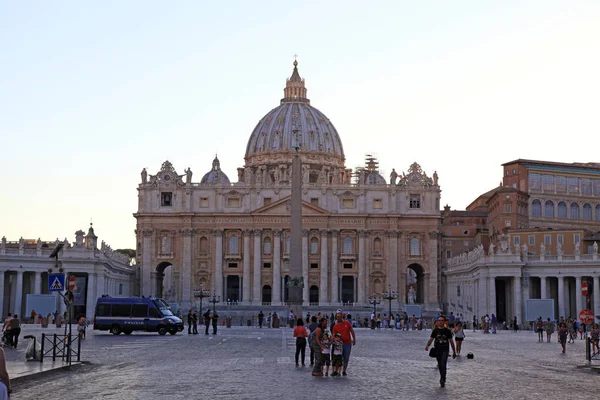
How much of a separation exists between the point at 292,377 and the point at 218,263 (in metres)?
85.7

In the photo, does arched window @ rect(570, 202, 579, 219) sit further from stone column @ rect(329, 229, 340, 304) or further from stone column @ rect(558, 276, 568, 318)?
stone column @ rect(558, 276, 568, 318)

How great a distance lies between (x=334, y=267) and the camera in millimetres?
109500

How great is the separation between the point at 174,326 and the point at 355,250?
58356 mm

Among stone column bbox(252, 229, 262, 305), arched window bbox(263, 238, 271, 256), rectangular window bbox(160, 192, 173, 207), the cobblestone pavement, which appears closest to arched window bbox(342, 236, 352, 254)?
arched window bbox(263, 238, 271, 256)

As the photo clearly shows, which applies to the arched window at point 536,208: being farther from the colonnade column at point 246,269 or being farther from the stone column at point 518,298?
the colonnade column at point 246,269

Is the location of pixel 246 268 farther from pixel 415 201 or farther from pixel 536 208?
pixel 536 208

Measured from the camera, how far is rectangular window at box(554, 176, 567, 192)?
102m

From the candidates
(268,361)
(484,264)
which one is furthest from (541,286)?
(268,361)

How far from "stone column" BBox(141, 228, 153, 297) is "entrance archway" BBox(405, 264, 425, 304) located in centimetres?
2877

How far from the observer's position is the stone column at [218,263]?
10769 cm

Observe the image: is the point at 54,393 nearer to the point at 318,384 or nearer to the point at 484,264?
the point at 318,384

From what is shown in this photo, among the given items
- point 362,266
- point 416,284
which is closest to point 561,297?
point 362,266

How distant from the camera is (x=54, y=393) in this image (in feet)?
65.2

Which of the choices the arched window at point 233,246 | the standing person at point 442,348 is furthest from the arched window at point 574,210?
the standing person at point 442,348
